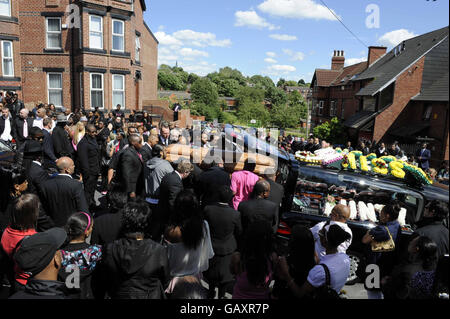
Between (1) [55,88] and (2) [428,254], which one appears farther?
(1) [55,88]

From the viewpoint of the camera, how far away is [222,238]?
4.01 metres

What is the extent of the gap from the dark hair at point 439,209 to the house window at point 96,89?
62.8 ft

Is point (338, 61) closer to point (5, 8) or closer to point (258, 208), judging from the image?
point (5, 8)

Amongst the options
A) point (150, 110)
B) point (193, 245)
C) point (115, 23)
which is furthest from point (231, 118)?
point (193, 245)

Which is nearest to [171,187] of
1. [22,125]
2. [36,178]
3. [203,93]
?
[36,178]

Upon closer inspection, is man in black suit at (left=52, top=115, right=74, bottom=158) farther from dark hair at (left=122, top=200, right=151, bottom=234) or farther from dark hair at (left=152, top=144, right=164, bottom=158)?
dark hair at (left=122, top=200, right=151, bottom=234)

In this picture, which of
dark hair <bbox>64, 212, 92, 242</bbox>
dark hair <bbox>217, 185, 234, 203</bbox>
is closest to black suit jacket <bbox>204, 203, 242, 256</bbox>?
dark hair <bbox>217, 185, 234, 203</bbox>

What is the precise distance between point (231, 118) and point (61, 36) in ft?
93.9

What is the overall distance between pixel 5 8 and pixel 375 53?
31.7m

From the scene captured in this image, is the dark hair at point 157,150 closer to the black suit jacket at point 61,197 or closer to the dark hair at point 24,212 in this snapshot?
the black suit jacket at point 61,197

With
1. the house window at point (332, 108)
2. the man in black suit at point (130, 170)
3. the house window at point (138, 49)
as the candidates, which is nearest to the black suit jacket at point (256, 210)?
the man in black suit at point (130, 170)

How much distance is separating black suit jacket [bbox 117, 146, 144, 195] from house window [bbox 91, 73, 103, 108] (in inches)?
594

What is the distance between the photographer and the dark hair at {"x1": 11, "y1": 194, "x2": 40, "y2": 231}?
329cm
